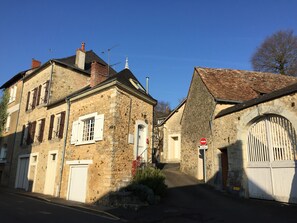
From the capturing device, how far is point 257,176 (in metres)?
9.55

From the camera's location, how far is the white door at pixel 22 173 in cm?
1665

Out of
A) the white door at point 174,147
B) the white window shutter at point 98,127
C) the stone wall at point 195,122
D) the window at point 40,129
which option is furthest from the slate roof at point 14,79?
the stone wall at point 195,122

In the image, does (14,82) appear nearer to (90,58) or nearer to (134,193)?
(90,58)

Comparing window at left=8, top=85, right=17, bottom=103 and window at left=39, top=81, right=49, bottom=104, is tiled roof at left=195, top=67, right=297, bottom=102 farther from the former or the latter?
window at left=8, top=85, right=17, bottom=103

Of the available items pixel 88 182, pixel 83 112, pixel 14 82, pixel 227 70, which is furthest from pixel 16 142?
pixel 227 70

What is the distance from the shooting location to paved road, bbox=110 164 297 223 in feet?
22.7

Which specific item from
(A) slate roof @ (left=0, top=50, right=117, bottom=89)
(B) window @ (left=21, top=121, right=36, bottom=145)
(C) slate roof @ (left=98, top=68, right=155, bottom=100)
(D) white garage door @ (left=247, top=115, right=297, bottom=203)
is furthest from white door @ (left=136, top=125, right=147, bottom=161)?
(B) window @ (left=21, top=121, right=36, bottom=145)

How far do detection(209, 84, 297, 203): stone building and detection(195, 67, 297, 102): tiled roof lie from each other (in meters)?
1.93

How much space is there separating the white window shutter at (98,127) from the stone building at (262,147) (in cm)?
551

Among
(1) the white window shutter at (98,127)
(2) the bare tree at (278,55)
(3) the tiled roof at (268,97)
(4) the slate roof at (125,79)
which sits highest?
(2) the bare tree at (278,55)

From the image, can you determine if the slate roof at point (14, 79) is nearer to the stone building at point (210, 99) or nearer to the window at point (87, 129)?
the window at point (87, 129)

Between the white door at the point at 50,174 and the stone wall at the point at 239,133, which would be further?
the white door at the point at 50,174

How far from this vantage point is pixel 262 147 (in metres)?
9.59

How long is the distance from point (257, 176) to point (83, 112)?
8.27 meters
